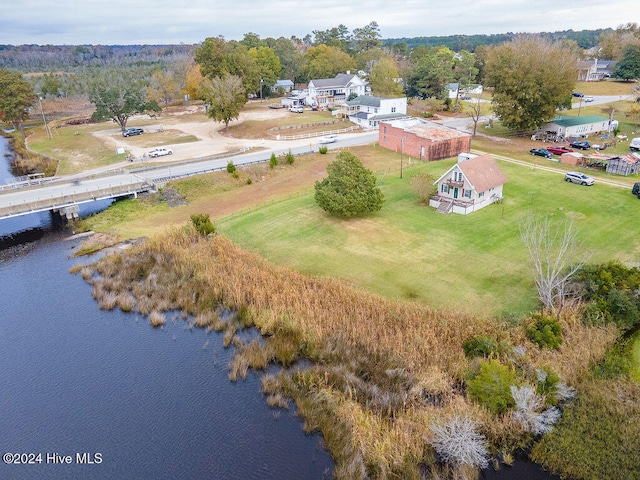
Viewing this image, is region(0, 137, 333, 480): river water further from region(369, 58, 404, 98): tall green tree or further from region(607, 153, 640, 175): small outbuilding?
region(369, 58, 404, 98): tall green tree

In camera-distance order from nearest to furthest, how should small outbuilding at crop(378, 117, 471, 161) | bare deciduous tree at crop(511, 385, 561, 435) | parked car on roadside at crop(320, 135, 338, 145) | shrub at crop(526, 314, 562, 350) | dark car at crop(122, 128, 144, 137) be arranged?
bare deciduous tree at crop(511, 385, 561, 435), shrub at crop(526, 314, 562, 350), small outbuilding at crop(378, 117, 471, 161), parked car on roadside at crop(320, 135, 338, 145), dark car at crop(122, 128, 144, 137)

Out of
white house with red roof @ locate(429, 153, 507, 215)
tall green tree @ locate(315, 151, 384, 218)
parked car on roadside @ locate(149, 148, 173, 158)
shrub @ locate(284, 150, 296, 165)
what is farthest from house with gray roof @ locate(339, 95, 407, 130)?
tall green tree @ locate(315, 151, 384, 218)

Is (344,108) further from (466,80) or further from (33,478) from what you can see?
(33,478)

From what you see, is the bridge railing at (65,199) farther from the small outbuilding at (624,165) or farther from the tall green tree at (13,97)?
the small outbuilding at (624,165)

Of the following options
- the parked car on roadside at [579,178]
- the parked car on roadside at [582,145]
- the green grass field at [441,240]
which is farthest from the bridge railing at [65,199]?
the parked car on roadside at [582,145]

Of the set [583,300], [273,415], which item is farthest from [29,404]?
[583,300]

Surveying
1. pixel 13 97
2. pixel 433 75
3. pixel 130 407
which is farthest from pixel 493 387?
pixel 13 97
